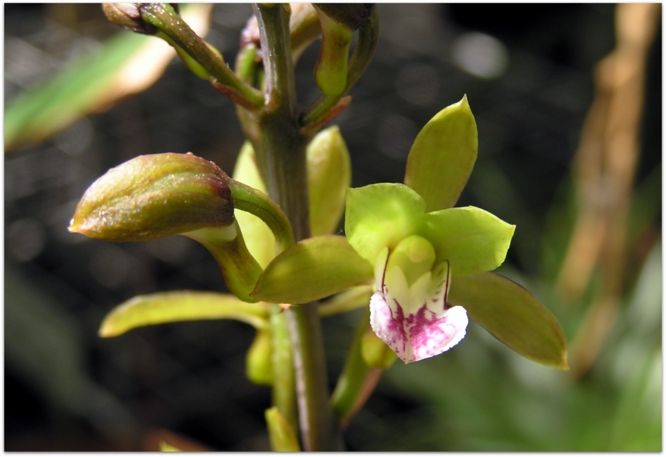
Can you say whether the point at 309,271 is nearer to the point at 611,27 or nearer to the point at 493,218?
the point at 493,218

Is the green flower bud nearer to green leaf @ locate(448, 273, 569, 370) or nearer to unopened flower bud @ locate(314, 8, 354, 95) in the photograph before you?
unopened flower bud @ locate(314, 8, 354, 95)

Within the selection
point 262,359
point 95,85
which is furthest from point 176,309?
point 95,85

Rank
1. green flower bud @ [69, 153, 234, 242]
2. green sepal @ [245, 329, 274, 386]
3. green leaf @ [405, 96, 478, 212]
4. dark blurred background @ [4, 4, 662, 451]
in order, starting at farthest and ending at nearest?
dark blurred background @ [4, 4, 662, 451], green sepal @ [245, 329, 274, 386], green leaf @ [405, 96, 478, 212], green flower bud @ [69, 153, 234, 242]

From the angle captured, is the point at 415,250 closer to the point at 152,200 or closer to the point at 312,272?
the point at 312,272

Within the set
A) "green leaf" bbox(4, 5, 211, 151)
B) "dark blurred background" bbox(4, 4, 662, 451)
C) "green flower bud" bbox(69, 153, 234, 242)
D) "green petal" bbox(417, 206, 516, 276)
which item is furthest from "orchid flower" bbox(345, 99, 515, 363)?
"dark blurred background" bbox(4, 4, 662, 451)

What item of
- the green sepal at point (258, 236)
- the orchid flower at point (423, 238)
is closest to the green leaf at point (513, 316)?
the orchid flower at point (423, 238)
